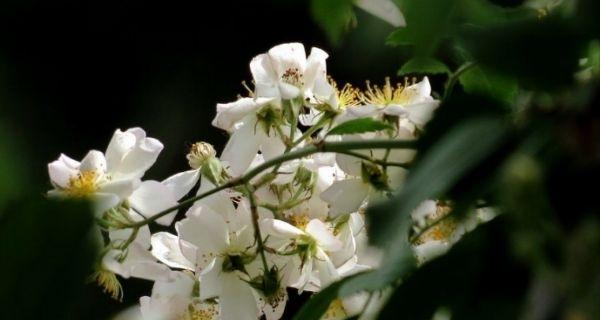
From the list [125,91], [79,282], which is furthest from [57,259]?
[125,91]

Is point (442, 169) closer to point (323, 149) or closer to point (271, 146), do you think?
point (323, 149)

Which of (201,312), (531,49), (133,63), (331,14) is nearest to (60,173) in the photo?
(201,312)

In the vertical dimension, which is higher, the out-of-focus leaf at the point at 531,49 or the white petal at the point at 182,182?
the out-of-focus leaf at the point at 531,49

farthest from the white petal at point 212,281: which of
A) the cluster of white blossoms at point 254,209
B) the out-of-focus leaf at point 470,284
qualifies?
the out-of-focus leaf at point 470,284

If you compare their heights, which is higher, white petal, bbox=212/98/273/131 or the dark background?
white petal, bbox=212/98/273/131

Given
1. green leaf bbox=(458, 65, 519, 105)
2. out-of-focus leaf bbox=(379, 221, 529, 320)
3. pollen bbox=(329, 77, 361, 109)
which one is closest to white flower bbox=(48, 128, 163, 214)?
pollen bbox=(329, 77, 361, 109)

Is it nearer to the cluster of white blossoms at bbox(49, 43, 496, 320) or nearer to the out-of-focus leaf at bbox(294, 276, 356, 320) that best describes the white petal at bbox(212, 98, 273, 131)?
the cluster of white blossoms at bbox(49, 43, 496, 320)

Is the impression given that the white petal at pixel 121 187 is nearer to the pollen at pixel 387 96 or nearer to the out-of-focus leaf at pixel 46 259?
the pollen at pixel 387 96
